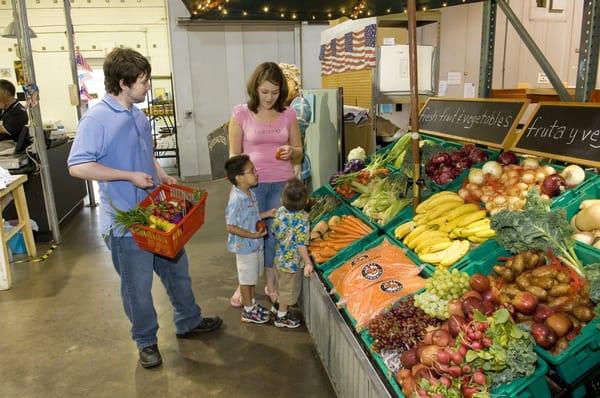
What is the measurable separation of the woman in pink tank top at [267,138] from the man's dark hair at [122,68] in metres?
0.80

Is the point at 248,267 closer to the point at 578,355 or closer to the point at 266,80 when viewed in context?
the point at 266,80

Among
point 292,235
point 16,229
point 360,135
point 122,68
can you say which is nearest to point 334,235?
point 292,235

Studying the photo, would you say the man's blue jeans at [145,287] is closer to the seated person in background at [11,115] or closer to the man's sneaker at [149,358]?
the man's sneaker at [149,358]

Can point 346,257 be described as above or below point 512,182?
below

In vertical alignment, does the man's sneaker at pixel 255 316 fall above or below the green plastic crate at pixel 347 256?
below

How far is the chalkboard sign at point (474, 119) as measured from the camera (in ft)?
9.29

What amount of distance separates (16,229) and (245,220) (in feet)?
9.79

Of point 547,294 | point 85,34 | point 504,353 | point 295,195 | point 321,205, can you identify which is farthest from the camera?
point 85,34

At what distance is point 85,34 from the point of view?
12.4 metres

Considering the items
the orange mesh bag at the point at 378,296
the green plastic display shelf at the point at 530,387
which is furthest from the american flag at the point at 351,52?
the green plastic display shelf at the point at 530,387

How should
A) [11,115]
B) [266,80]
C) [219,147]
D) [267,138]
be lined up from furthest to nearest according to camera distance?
[219,147], [11,115], [267,138], [266,80]

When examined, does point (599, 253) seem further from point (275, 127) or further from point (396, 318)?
point (275, 127)

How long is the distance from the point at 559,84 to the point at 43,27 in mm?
13327

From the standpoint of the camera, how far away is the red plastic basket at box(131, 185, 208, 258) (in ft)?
8.02
